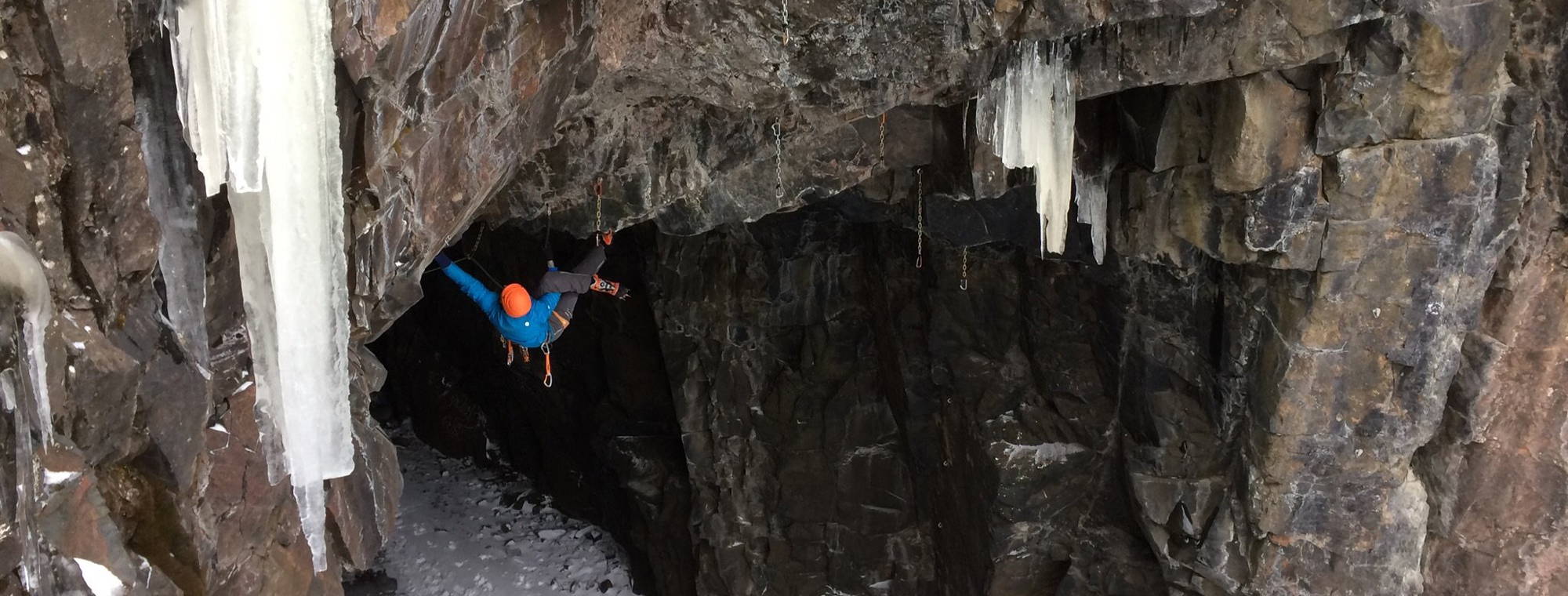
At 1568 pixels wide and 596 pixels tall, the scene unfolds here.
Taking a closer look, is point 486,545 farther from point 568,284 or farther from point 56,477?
point 56,477

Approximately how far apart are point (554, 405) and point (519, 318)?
6.43 metres

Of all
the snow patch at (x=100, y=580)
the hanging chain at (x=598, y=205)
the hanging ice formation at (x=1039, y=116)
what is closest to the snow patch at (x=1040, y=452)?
the hanging ice formation at (x=1039, y=116)

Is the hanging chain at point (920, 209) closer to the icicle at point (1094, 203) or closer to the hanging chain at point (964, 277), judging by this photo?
the hanging chain at point (964, 277)

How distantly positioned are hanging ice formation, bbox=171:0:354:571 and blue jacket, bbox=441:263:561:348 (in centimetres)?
333

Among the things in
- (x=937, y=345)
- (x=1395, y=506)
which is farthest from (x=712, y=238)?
(x=1395, y=506)

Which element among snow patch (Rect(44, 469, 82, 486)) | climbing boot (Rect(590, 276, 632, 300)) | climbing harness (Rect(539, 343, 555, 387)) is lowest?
snow patch (Rect(44, 469, 82, 486))

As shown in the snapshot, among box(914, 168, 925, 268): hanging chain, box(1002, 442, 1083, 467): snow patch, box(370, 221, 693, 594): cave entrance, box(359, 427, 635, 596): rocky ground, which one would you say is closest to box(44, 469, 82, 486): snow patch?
box(914, 168, 925, 268): hanging chain

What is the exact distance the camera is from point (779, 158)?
30.6ft

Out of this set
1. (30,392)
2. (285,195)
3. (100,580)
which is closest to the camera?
(30,392)

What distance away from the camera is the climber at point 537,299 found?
8883mm

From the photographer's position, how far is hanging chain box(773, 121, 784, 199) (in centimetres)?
912

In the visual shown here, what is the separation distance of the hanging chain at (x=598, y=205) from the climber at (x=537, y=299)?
0.15 meters

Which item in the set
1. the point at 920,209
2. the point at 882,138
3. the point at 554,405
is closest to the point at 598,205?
the point at 882,138

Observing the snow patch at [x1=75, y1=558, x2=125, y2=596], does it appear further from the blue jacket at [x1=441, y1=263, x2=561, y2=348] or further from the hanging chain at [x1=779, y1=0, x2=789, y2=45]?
the hanging chain at [x1=779, y1=0, x2=789, y2=45]
